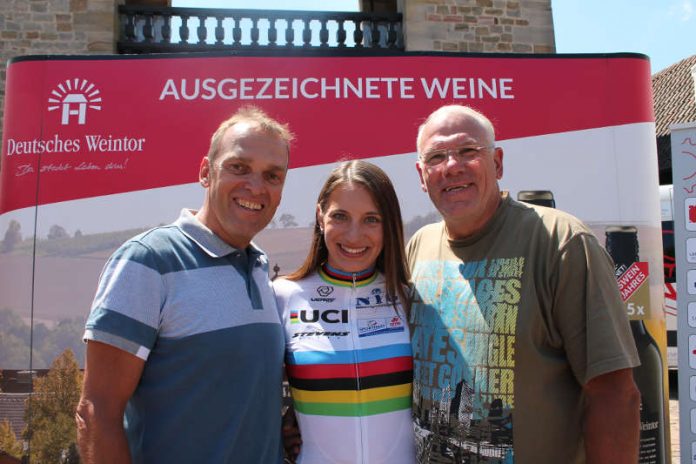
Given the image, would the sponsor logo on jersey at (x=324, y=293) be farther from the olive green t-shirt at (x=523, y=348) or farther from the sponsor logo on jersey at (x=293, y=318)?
the olive green t-shirt at (x=523, y=348)

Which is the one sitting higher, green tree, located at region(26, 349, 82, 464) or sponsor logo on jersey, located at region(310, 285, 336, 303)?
sponsor logo on jersey, located at region(310, 285, 336, 303)

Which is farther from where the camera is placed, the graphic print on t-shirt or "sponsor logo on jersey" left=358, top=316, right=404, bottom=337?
"sponsor logo on jersey" left=358, top=316, right=404, bottom=337

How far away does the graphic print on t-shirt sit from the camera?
1.54 meters

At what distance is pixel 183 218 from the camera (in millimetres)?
1641

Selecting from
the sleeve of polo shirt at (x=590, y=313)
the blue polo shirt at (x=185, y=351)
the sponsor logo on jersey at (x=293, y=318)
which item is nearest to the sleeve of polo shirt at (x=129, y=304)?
the blue polo shirt at (x=185, y=351)

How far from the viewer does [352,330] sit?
5.61 feet

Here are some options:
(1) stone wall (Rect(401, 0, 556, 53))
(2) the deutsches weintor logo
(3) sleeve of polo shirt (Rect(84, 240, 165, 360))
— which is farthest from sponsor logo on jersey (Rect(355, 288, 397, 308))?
(1) stone wall (Rect(401, 0, 556, 53))

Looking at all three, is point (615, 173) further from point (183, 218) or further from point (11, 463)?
point (11, 463)

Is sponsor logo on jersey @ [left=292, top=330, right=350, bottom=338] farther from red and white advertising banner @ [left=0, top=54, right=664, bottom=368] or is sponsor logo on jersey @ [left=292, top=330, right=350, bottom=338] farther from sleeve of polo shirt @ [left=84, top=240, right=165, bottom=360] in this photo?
red and white advertising banner @ [left=0, top=54, right=664, bottom=368]

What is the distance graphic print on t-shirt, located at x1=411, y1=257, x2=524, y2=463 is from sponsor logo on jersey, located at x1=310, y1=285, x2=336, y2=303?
308 millimetres

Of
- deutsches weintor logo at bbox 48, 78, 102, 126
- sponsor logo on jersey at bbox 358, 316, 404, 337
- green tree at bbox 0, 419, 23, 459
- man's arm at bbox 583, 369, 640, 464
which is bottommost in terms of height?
green tree at bbox 0, 419, 23, 459

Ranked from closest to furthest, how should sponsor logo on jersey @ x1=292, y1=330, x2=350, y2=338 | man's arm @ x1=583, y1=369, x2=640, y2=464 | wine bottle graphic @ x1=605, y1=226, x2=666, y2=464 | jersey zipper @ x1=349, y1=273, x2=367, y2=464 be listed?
man's arm @ x1=583, y1=369, x2=640, y2=464 → jersey zipper @ x1=349, y1=273, x2=367, y2=464 → sponsor logo on jersey @ x1=292, y1=330, x2=350, y2=338 → wine bottle graphic @ x1=605, y1=226, x2=666, y2=464

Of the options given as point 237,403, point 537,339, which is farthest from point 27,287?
point 537,339

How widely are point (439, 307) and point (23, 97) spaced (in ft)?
8.40
